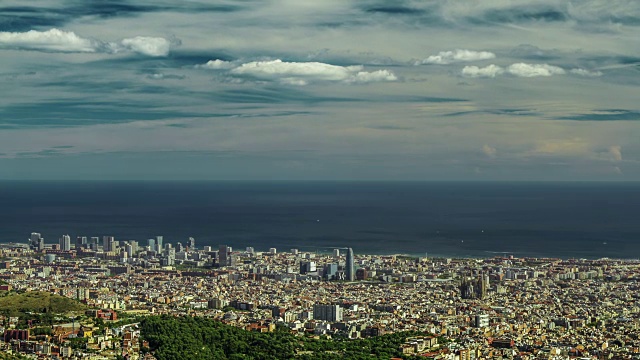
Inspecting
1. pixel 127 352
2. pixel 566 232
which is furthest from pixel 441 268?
pixel 566 232

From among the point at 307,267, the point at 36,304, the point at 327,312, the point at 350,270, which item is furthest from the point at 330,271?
the point at 36,304

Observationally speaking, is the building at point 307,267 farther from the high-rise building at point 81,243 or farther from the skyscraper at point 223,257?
the high-rise building at point 81,243

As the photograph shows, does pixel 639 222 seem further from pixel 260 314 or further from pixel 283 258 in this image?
pixel 260 314

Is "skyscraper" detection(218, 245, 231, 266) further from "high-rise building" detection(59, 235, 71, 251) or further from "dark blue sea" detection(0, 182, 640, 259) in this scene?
"high-rise building" detection(59, 235, 71, 251)

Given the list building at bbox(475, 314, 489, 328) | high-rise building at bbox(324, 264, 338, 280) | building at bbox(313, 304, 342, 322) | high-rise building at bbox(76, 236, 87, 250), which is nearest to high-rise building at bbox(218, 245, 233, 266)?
high-rise building at bbox(324, 264, 338, 280)

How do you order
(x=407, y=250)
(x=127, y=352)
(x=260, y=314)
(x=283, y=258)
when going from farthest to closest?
(x=407, y=250) → (x=283, y=258) → (x=260, y=314) → (x=127, y=352)

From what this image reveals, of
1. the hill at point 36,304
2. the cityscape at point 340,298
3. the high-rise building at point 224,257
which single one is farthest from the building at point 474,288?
the high-rise building at point 224,257
